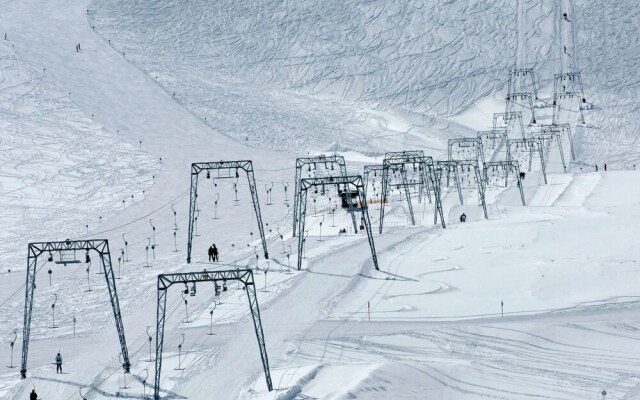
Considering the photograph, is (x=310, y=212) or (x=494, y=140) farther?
(x=494, y=140)

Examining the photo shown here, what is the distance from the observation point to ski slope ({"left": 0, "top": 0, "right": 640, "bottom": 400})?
40281 mm

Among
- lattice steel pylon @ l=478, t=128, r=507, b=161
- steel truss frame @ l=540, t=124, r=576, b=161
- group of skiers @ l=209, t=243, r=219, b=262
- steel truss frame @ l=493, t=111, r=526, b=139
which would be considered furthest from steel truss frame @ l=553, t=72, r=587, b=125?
group of skiers @ l=209, t=243, r=219, b=262

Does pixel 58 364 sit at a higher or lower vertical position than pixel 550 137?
lower

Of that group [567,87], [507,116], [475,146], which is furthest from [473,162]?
[567,87]

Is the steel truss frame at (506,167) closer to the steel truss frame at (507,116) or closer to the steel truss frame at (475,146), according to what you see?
the steel truss frame at (475,146)

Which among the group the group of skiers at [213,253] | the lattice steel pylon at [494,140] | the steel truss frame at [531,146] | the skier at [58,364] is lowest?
the skier at [58,364]

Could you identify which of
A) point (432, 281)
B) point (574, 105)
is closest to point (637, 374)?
point (432, 281)

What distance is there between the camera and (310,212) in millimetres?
76438

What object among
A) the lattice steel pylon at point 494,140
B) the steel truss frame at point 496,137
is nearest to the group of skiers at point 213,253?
the lattice steel pylon at point 494,140

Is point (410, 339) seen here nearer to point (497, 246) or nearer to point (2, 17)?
point (497, 246)

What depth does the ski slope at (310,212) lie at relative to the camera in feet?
132

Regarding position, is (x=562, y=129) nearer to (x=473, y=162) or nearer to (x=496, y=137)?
(x=496, y=137)

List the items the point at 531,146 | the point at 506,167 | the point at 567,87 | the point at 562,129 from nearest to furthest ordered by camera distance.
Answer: the point at 506,167
the point at 531,146
the point at 562,129
the point at 567,87

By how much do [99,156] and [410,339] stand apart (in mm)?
51215
